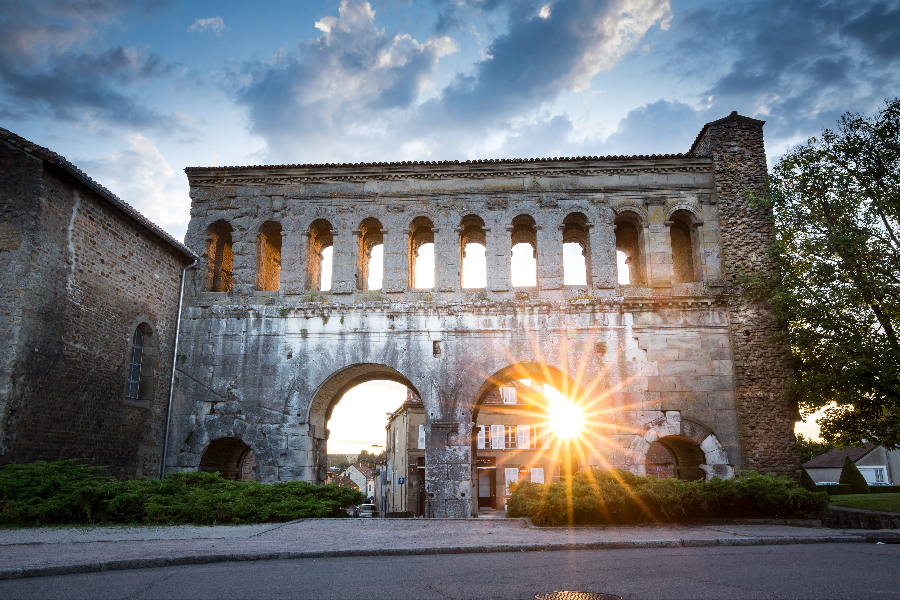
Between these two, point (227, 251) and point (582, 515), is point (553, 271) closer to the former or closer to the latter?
point (582, 515)

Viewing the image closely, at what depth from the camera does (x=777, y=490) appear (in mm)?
11555

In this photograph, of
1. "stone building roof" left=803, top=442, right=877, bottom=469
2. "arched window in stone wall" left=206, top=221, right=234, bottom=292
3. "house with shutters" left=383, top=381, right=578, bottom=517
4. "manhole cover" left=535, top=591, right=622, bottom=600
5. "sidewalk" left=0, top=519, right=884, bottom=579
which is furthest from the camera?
"stone building roof" left=803, top=442, right=877, bottom=469

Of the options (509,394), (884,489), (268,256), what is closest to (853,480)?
(884,489)

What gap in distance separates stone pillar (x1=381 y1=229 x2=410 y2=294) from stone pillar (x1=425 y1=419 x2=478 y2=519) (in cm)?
393

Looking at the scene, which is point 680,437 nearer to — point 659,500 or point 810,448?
point 659,500

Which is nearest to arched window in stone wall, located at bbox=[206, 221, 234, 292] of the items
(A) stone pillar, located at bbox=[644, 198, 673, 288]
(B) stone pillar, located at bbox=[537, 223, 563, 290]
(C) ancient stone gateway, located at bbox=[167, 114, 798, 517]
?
(C) ancient stone gateway, located at bbox=[167, 114, 798, 517]

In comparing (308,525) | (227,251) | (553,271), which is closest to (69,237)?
(227,251)

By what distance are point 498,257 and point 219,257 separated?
28.5 feet

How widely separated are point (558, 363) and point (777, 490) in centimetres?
673

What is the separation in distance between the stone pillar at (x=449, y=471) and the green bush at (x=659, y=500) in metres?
4.40

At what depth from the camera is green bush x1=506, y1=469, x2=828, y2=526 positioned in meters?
10.9

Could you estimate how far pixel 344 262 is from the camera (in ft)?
60.5

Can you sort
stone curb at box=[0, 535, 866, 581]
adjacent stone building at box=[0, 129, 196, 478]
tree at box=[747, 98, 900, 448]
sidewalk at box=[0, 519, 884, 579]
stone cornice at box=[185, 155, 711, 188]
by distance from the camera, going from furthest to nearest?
stone cornice at box=[185, 155, 711, 188]
tree at box=[747, 98, 900, 448]
adjacent stone building at box=[0, 129, 196, 478]
sidewalk at box=[0, 519, 884, 579]
stone curb at box=[0, 535, 866, 581]

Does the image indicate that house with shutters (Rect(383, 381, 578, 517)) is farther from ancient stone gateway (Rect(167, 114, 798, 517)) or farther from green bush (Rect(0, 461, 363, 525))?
green bush (Rect(0, 461, 363, 525))
